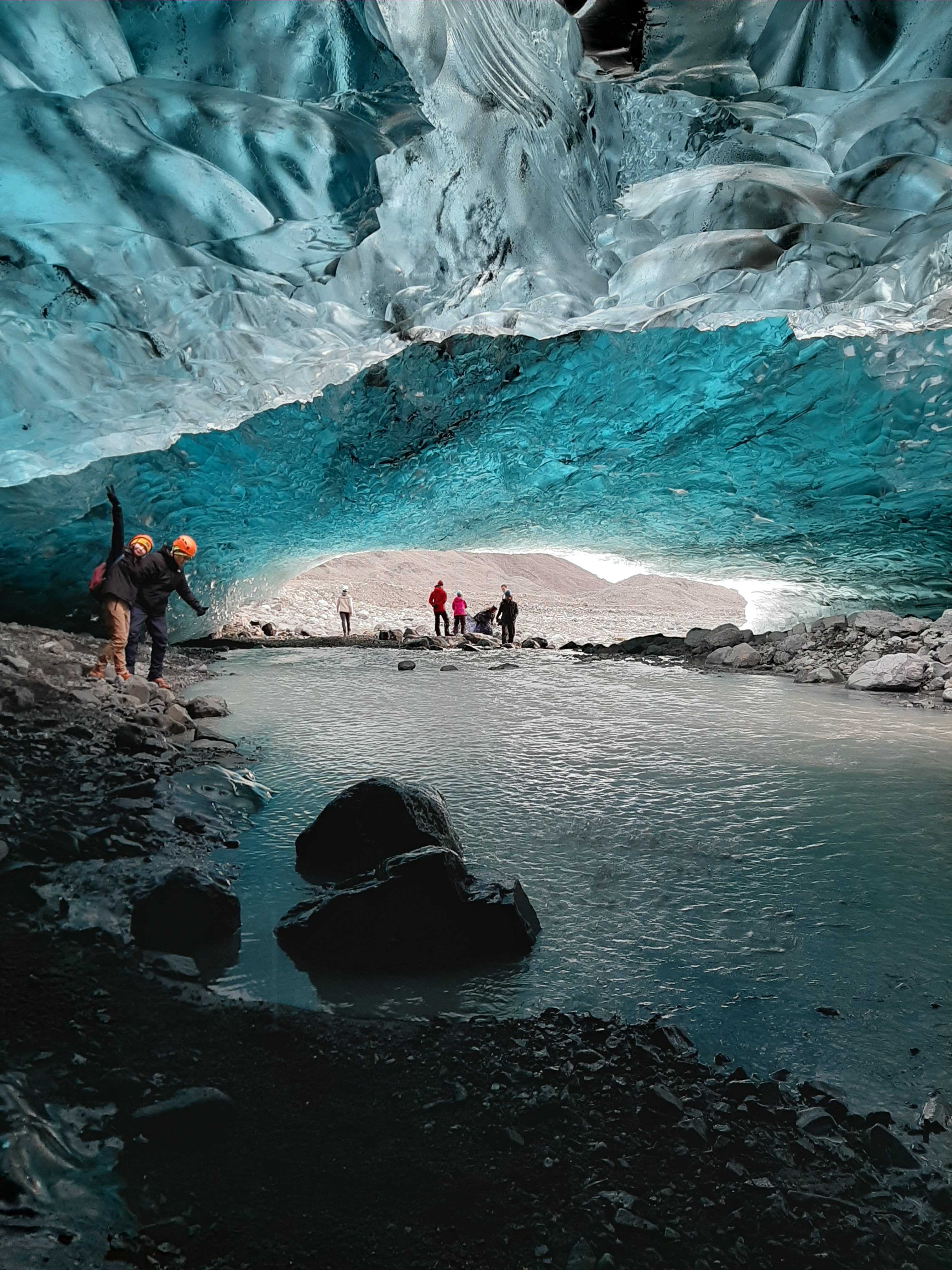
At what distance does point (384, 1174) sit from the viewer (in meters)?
1.58

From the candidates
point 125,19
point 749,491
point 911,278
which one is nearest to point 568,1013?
point 911,278

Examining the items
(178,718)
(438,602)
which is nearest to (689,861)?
(178,718)

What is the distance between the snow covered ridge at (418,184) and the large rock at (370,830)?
3671 millimetres

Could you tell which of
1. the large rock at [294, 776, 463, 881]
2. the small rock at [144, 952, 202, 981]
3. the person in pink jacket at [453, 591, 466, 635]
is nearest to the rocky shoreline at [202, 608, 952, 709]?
the person in pink jacket at [453, 591, 466, 635]

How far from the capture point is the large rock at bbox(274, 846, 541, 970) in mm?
2463

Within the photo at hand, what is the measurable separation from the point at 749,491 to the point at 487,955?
7451 millimetres

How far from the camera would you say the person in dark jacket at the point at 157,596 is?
246 inches

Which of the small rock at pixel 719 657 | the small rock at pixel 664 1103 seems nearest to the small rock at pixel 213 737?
the small rock at pixel 664 1103

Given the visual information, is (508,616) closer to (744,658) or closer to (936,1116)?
(744,658)

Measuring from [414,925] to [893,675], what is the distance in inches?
299

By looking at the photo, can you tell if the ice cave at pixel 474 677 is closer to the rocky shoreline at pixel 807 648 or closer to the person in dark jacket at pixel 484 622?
the rocky shoreline at pixel 807 648

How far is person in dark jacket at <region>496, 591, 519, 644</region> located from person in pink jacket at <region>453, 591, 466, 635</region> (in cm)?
146

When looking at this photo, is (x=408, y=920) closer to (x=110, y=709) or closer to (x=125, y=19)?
(x=110, y=709)

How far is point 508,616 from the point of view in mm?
14484
